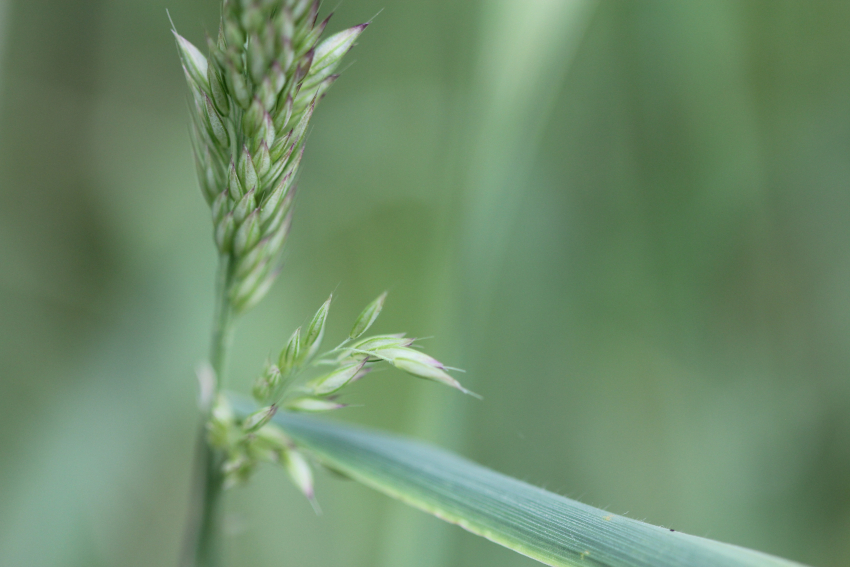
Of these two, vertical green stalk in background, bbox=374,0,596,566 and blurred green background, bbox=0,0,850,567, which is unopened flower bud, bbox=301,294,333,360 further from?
blurred green background, bbox=0,0,850,567

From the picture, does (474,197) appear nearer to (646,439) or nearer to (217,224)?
(217,224)

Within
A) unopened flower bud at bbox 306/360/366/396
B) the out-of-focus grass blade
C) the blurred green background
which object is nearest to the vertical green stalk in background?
the blurred green background

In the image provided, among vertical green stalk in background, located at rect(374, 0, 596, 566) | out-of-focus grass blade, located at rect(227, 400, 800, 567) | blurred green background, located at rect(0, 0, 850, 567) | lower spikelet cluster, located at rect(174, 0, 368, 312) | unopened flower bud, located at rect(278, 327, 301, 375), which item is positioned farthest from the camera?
blurred green background, located at rect(0, 0, 850, 567)

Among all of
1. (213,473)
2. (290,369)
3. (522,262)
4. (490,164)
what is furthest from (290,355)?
(522,262)

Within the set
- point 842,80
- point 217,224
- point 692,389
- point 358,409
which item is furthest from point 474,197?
point 842,80

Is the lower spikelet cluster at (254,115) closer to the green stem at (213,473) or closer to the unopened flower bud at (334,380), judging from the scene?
the green stem at (213,473)

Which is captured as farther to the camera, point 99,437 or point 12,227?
point 12,227
